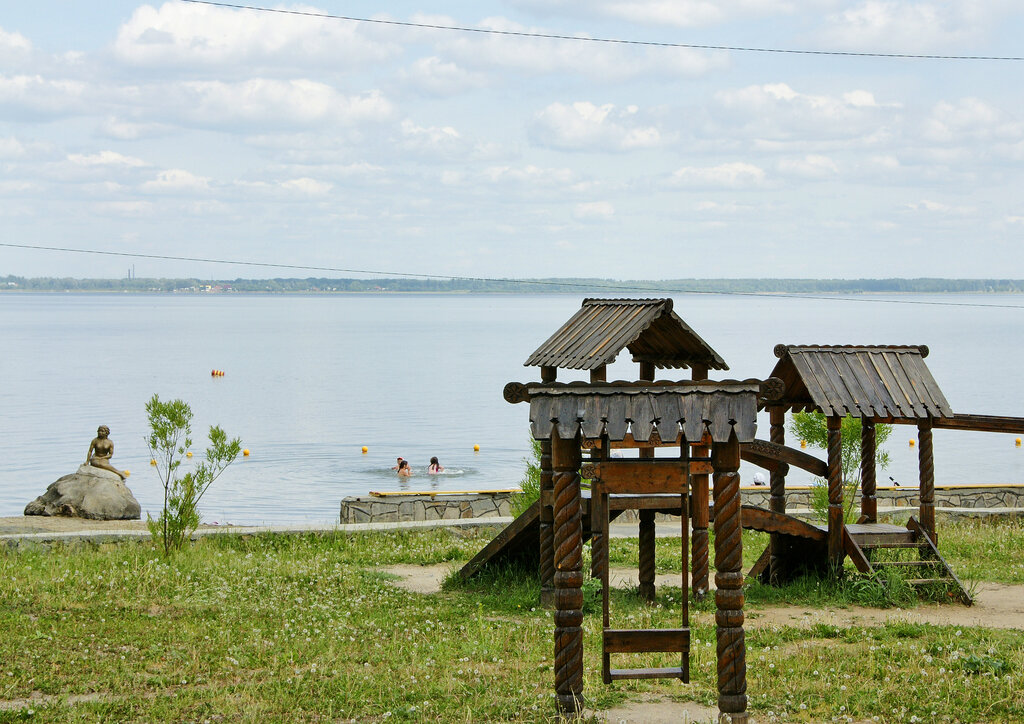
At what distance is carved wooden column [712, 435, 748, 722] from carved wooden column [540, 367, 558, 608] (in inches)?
152

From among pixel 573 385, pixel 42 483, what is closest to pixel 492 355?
pixel 42 483

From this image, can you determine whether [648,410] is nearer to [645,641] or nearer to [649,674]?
[645,641]

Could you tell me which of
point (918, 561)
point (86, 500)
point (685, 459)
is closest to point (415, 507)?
point (86, 500)

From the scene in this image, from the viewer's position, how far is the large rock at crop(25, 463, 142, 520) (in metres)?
20.7

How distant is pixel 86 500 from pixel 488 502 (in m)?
7.32

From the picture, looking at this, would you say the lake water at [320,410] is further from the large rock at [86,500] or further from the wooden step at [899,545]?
the wooden step at [899,545]

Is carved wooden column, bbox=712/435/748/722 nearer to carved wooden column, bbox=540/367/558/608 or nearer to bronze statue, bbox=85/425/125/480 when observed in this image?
carved wooden column, bbox=540/367/558/608

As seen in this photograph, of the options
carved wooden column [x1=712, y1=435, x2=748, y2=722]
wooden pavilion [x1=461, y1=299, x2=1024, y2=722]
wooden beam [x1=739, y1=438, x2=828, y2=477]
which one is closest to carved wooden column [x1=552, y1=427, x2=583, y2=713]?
wooden pavilion [x1=461, y1=299, x2=1024, y2=722]

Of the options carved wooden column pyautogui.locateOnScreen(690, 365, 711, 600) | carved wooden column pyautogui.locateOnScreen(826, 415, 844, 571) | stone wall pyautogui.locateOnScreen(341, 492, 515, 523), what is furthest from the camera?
stone wall pyautogui.locateOnScreen(341, 492, 515, 523)

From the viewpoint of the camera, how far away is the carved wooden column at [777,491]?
13.8 meters

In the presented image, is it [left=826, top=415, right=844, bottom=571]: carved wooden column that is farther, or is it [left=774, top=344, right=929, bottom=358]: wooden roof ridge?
[left=774, top=344, right=929, bottom=358]: wooden roof ridge

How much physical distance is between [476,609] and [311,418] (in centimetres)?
4673

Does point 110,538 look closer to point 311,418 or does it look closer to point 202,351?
point 311,418

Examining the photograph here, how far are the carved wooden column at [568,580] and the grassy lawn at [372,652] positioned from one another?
296 millimetres
